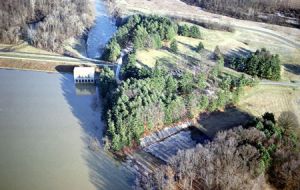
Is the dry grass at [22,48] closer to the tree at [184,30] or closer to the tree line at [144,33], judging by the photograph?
the tree line at [144,33]

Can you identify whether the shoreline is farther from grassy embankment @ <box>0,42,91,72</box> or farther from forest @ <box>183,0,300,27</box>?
forest @ <box>183,0,300,27</box>

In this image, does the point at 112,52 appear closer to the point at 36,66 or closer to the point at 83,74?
the point at 83,74

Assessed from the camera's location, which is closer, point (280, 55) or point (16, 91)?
point (16, 91)

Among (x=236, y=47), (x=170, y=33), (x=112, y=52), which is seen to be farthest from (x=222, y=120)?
(x=236, y=47)

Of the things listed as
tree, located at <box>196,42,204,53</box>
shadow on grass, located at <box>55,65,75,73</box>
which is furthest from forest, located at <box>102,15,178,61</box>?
tree, located at <box>196,42,204,53</box>

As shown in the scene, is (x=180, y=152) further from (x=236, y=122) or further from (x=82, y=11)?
(x=82, y=11)

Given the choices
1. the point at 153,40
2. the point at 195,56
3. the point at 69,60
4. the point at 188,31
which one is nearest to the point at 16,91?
the point at 69,60

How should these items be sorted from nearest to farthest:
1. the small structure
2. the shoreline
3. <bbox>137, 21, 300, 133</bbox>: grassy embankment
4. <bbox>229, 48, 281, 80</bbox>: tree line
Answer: <bbox>137, 21, 300, 133</bbox>: grassy embankment, the small structure, <bbox>229, 48, 281, 80</bbox>: tree line, the shoreline
